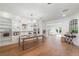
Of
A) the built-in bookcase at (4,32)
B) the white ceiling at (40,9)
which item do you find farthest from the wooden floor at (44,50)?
the white ceiling at (40,9)

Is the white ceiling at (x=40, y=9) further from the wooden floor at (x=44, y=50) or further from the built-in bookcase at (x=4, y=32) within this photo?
the wooden floor at (x=44, y=50)

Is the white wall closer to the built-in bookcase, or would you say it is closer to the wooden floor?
the wooden floor

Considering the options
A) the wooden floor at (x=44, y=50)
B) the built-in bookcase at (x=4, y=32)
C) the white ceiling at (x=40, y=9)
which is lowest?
the wooden floor at (x=44, y=50)

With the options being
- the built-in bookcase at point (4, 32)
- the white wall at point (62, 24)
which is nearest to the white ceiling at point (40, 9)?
the white wall at point (62, 24)

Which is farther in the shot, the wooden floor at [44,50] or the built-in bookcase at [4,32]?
the wooden floor at [44,50]

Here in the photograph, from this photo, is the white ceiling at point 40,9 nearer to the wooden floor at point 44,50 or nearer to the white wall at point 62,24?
the white wall at point 62,24

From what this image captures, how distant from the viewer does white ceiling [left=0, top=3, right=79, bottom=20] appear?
7.67 feet

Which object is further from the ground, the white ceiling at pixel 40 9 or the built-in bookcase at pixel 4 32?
the white ceiling at pixel 40 9

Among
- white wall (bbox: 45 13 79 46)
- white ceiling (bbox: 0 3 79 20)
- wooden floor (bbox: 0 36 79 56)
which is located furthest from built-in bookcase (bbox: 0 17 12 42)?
white wall (bbox: 45 13 79 46)

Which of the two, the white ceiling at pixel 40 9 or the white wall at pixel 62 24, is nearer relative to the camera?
the white ceiling at pixel 40 9

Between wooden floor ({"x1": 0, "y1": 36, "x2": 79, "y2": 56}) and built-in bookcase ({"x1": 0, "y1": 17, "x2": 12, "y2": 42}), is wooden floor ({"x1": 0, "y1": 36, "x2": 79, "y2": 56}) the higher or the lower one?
the lower one

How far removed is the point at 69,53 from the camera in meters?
2.53

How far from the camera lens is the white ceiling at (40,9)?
2338 mm

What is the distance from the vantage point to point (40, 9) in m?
2.48
